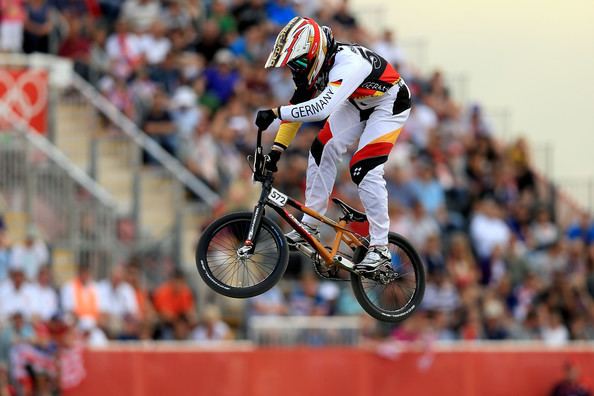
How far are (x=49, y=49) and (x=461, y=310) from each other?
7.87 metres

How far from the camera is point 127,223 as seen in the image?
2658 centimetres

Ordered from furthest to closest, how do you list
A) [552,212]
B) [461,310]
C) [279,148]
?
[552,212] < [461,310] < [279,148]

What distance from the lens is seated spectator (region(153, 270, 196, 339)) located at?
2539 centimetres

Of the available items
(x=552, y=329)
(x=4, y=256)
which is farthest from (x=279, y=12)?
(x=4, y=256)

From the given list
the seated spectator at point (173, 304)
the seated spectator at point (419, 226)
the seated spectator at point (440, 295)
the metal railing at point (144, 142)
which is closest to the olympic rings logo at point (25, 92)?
the metal railing at point (144, 142)

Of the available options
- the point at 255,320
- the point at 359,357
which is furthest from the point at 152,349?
the point at 359,357

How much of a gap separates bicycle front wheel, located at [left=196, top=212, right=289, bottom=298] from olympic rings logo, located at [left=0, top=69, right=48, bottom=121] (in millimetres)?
Answer: 11402

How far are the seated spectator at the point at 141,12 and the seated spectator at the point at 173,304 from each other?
560cm

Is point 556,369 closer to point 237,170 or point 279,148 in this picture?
point 237,170

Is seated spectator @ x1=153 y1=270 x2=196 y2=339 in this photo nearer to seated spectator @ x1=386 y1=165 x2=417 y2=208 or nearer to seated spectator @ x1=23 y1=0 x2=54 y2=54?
seated spectator @ x1=386 y1=165 x2=417 y2=208

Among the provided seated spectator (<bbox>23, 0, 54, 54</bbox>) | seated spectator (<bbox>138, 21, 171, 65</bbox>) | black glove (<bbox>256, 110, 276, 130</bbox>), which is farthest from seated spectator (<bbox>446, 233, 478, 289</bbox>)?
black glove (<bbox>256, 110, 276, 130</bbox>)

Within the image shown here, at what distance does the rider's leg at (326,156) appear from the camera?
55.4ft

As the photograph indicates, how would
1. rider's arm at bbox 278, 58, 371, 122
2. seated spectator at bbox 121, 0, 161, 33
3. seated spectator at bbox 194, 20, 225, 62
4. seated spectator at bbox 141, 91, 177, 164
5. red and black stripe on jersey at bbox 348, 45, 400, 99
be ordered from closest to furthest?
rider's arm at bbox 278, 58, 371, 122 < red and black stripe on jersey at bbox 348, 45, 400, 99 < seated spectator at bbox 141, 91, 177, 164 < seated spectator at bbox 194, 20, 225, 62 < seated spectator at bbox 121, 0, 161, 33

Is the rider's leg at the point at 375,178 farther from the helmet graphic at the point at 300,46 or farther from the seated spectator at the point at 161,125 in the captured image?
the seated spectator at the point at 161,125
